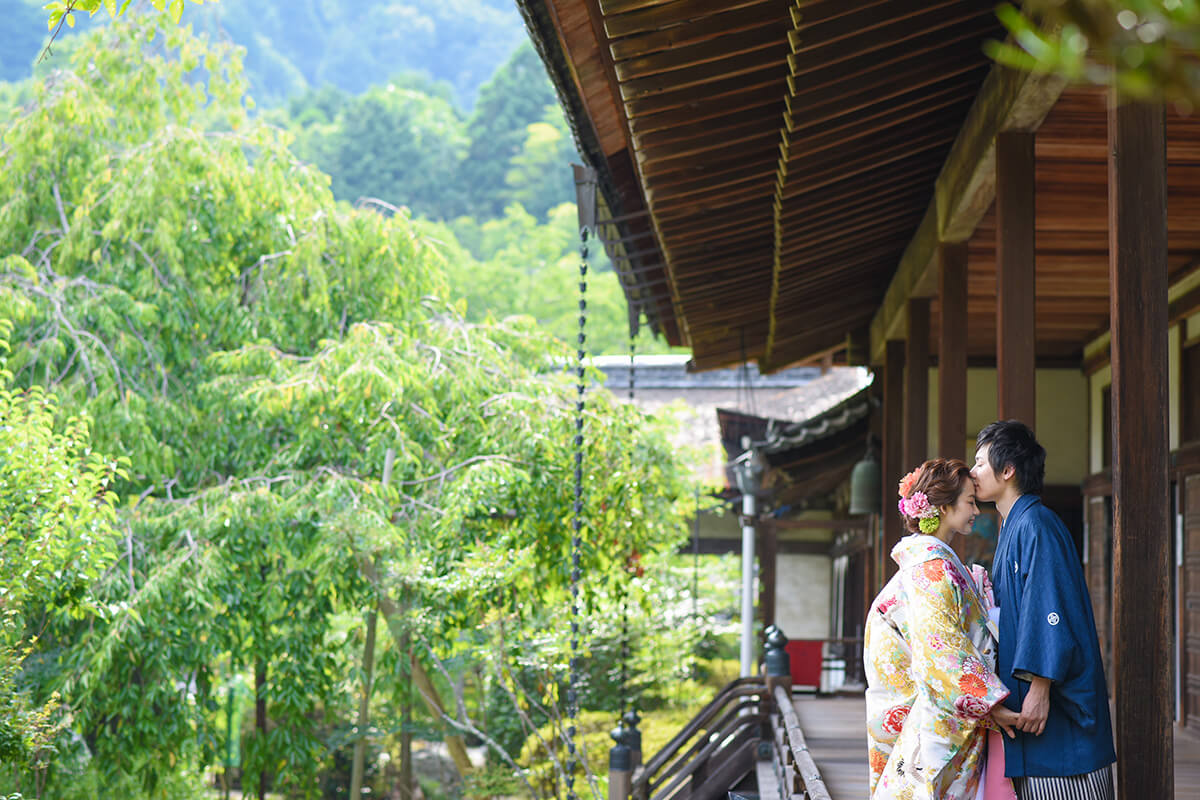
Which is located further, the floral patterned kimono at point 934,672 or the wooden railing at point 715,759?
the wooden railing at point 715,759

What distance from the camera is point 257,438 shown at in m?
8.66

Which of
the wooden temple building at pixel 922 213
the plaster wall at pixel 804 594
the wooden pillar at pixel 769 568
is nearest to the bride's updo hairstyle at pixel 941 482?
the wooden temple building at pixel 922 213

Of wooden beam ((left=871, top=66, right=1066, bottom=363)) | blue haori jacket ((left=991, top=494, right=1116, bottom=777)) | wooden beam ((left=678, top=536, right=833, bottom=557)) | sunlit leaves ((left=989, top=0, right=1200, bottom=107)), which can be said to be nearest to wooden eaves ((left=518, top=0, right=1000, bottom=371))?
wooden beam ((left=871, top=66, right=1066, bottom=363))

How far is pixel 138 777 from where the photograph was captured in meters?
8.40

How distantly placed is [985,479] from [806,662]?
7413mm

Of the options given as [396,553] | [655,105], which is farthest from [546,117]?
[655,105]

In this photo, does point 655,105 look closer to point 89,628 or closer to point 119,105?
point 89,628

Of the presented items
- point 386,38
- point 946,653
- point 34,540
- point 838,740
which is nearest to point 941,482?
point 946,653

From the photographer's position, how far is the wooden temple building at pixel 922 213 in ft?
9.04

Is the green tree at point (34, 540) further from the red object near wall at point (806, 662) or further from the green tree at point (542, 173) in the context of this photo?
the green tree at point (542, 173)

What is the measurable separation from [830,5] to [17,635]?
16.2 ft

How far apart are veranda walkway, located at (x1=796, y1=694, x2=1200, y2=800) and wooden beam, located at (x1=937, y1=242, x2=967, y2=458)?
153cm

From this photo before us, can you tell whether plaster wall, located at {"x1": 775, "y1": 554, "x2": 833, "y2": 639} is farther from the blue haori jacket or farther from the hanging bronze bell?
the blue haori jacket

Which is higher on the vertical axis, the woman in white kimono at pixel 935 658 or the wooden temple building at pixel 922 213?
the wooden temple building at pixel 922 213
